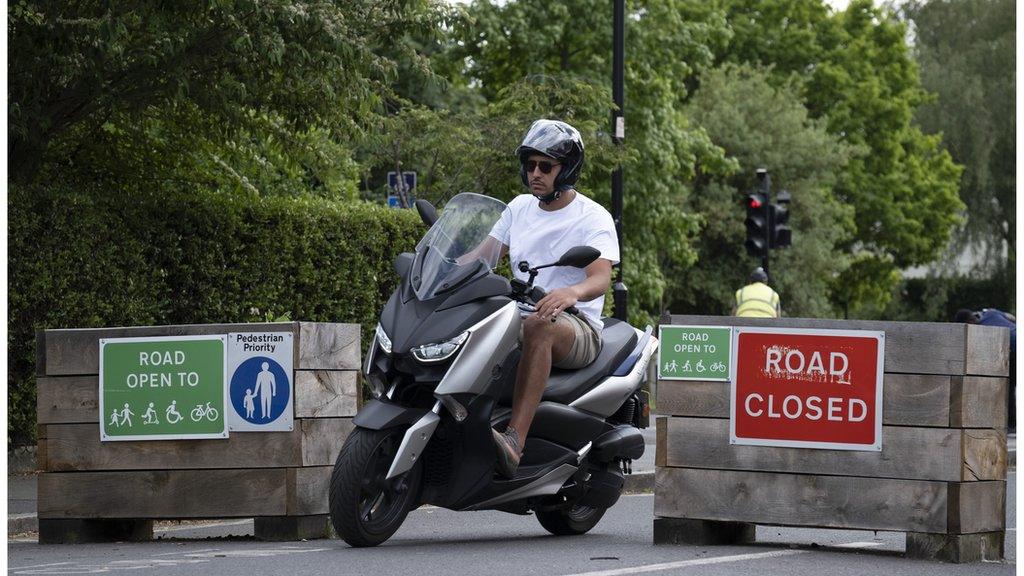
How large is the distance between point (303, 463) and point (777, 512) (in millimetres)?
2140

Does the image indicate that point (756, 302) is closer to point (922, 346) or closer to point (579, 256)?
point (922, 346)

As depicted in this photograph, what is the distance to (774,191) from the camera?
44.2 m

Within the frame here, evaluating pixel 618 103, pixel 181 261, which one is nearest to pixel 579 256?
pixel 181 261

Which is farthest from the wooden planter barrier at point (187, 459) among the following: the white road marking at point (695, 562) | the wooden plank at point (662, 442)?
the white road marking at point (695, 562)

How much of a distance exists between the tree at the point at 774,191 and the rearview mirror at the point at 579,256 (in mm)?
35572

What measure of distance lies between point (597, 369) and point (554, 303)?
65cm

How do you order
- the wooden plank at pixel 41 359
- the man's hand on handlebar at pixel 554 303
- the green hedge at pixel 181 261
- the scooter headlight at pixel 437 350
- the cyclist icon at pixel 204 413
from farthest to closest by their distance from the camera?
the green hedge at pixel 181 261, the wooden plank at pixel 41 359, the cyclist icon at pixel 204 413, the man's hand on handlebar at pixel 554 303, the scooter headlight at pixel 437 350

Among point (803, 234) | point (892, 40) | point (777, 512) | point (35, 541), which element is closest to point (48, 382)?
point (35, 541)

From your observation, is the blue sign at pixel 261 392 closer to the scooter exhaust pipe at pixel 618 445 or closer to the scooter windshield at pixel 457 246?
the scooter windshield at pixel 457 246

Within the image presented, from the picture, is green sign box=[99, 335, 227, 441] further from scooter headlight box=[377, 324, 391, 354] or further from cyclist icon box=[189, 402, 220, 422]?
scooter headlight box=[377, 324, 391, 354]

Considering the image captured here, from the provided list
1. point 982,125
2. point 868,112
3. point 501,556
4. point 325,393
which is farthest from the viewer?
point 982,125

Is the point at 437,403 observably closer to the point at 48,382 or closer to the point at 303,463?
the point at 303,463

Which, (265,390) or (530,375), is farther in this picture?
(265,390)

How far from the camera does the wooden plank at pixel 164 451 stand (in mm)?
7832
